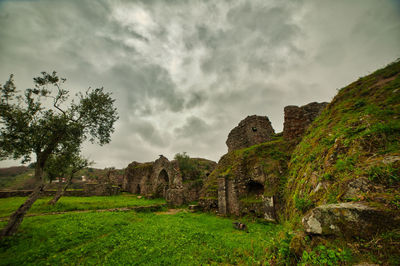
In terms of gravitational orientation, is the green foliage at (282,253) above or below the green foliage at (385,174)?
below

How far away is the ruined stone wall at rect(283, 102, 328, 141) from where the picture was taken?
927cm

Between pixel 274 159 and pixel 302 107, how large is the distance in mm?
3993

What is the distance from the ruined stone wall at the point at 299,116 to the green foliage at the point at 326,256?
887cm

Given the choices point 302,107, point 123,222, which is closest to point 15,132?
point 123,222

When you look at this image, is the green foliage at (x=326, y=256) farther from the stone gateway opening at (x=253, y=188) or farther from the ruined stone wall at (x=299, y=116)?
the ruined stone wall at (x=299, y=116)

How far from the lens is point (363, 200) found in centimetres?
212

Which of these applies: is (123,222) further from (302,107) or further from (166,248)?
(302,107)

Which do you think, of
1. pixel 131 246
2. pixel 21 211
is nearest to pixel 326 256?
pixel 131 246

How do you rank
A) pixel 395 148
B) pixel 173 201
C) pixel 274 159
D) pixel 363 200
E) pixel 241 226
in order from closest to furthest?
pixel 363 200 < pixel 395 148 < pixel 241 226 < pixel 274 159 < pixel 173 201

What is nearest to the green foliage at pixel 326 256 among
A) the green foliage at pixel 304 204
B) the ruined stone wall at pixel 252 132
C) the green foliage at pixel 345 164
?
the green foliage at pixel 304 204

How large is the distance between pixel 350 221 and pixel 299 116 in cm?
900

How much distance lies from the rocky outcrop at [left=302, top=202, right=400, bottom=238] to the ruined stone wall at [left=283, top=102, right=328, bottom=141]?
8.51 m

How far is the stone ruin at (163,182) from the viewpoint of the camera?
16688 mm

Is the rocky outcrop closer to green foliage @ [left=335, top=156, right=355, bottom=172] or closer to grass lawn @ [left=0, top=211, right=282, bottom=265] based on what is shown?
grass lawn @ [left=0, top=211, right=282, bottom=265]
